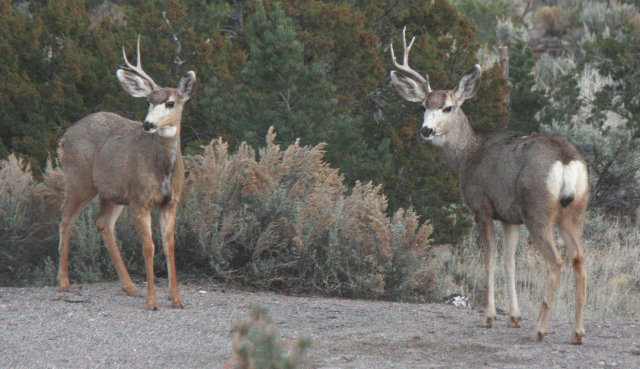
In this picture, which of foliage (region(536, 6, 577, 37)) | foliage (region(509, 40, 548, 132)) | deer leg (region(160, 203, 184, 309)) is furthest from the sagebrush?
foliage (region(536, 6, 577, 37))

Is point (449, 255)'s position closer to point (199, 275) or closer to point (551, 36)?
point (199, 275)

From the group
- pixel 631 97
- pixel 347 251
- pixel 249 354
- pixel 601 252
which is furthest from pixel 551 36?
pixel 249 354

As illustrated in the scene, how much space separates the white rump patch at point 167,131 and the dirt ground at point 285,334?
5.06ft

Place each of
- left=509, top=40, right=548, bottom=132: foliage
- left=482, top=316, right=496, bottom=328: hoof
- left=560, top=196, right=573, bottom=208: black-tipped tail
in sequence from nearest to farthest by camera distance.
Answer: left=560, top=196, right=573, bottom=208: black-tipped tail, left=482, top=316, right=496, bottom=328: hoof, left=509, top=40, right=548, bottom=132: foliage

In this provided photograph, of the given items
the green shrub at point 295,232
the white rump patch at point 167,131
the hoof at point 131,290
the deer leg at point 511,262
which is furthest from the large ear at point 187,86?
the deer leg at point 511,262

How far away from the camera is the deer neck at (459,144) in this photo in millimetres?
7629

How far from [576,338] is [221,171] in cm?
449

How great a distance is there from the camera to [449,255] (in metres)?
12.6

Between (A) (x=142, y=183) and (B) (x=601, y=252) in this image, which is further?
(B) (x=601, y=252)

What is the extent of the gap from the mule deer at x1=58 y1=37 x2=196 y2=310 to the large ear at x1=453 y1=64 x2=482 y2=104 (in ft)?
7.70

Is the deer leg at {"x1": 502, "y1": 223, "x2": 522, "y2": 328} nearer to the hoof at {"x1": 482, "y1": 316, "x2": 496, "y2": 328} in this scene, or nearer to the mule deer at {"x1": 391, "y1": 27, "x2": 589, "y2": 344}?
the mule deer at {"x1": 391, "y1": 27, "x2": 589, "y2": 344}

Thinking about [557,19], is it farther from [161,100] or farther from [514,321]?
[161,100]

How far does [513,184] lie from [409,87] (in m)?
1.71

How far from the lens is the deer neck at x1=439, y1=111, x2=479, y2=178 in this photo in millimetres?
7629
